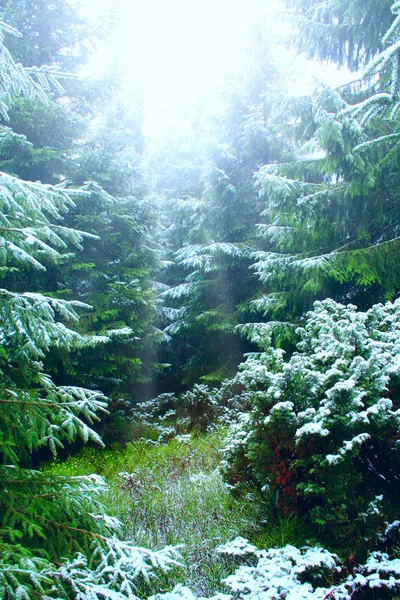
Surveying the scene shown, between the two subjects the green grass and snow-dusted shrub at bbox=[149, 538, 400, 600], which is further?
the green grass

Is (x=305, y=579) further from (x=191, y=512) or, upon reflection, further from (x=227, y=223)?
(x=227, y=223)

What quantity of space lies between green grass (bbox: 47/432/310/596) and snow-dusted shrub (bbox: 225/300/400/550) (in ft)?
0.87

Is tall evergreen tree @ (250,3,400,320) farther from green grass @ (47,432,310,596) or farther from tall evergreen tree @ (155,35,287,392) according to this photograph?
green grass @ (47,432,310,596)

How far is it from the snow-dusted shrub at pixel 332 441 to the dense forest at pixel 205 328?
0.07 feet

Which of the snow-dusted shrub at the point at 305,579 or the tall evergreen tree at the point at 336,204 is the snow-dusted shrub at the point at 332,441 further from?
the tall evergreen tree at the point at 336,204

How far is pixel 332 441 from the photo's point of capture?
2779mm

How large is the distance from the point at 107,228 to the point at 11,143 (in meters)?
2.42

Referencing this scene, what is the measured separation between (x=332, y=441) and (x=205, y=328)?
7587 mm

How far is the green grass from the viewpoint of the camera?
2645 mm

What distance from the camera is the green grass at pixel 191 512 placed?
2645 mm

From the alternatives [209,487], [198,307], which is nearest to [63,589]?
[209,487]

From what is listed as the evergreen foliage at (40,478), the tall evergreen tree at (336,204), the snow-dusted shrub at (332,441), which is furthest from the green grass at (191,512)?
the tall evergreen tree at (336,204)

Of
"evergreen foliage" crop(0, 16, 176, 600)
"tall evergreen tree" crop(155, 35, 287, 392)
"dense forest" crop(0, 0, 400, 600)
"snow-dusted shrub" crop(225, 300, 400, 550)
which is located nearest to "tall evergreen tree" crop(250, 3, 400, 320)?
"dense forest" crop(0, 0, 400, 600)

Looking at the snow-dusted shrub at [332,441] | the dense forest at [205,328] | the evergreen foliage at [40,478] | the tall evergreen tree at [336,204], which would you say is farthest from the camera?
the tall evergreen tree at [336,204]
